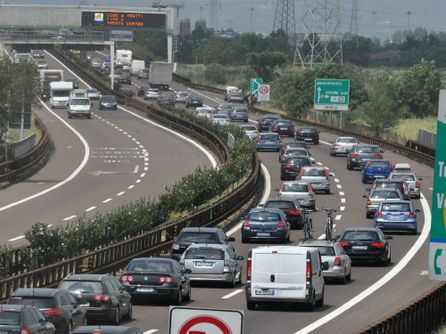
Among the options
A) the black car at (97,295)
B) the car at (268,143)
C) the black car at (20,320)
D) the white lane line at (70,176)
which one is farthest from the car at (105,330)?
the car at (268,143)

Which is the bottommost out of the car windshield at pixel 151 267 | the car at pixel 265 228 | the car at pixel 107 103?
the car at pixel 107 103

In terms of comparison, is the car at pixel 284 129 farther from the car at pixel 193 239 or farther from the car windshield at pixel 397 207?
the car at pixel 193 239

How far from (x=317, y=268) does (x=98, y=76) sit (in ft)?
455

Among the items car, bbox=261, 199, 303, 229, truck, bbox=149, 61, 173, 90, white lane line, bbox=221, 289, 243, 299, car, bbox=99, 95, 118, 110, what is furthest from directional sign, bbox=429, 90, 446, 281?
truck, bbox=149, 61, 173, 90

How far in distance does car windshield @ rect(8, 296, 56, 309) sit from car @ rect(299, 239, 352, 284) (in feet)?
43.3

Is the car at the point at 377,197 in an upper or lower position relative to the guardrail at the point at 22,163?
upper

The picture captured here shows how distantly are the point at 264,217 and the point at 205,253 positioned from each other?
12.6 meters

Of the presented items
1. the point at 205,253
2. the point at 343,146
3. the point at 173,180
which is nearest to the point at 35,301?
the point at 205,253

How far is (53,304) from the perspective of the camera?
23562mm

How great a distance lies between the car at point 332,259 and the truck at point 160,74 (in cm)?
12357

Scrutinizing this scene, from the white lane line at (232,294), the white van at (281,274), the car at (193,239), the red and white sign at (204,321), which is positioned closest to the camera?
the red and white sign at (204,321)

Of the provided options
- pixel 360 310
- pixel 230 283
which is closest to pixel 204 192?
pixel 230 283

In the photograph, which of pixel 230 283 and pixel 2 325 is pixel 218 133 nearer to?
pixel 230 283

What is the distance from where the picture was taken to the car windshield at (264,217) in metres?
47.2
